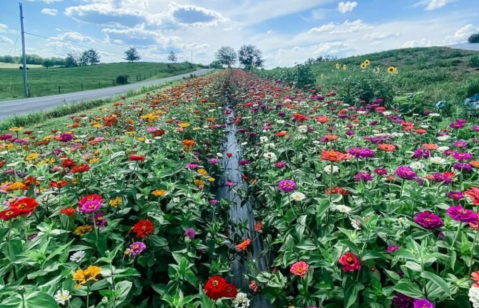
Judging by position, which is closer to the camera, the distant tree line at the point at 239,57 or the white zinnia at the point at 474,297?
the white zinnia at the point at 474,297

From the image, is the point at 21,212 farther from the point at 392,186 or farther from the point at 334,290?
the point at 392,186

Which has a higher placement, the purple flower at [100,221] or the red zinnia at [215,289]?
the purple flower at [100,221]

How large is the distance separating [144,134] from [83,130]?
1543 mm

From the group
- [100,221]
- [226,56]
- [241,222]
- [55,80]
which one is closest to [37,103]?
[241,222]

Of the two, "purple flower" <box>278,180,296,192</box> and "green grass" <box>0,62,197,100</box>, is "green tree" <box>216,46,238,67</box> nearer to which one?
"green grass" <box>0,62,197,100</box>

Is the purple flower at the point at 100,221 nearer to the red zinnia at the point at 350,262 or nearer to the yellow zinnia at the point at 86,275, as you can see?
the yellow zinnia at the point at 86,275

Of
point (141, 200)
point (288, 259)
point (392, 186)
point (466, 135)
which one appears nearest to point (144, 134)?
point (141, 200)

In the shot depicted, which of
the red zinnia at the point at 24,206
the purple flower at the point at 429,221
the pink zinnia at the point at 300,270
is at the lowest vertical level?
the pink zinnia at the point at 300,270

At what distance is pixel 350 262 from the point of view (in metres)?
1.28

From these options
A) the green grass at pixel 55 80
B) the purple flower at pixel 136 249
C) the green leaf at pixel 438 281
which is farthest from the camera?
the green grass at pixel 55 80

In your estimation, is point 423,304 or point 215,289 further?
point 215,289

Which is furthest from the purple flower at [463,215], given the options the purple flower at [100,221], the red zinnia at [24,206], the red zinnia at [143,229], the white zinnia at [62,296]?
the red zinnia at [24,206]

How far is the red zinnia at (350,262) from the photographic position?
125 centimetres

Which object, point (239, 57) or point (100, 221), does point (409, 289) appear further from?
point (239, 57)
